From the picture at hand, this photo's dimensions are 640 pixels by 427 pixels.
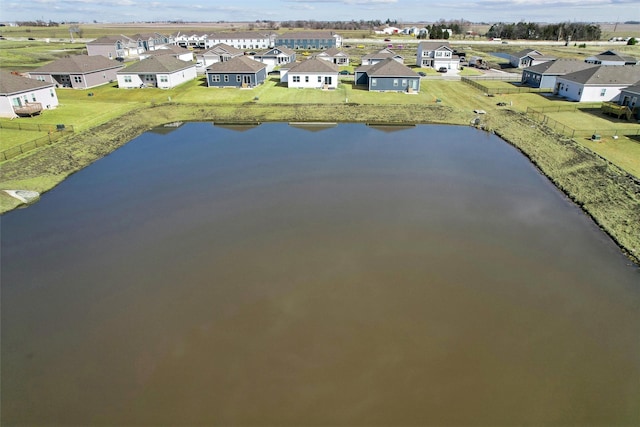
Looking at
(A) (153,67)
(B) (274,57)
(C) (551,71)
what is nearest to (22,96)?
(A) (153,67)

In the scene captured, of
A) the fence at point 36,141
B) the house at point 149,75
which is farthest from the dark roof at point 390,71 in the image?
the fence at point 36,141

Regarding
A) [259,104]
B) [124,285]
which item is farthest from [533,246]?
[259,104]

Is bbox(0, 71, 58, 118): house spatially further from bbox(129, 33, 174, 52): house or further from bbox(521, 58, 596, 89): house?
bbox(129, 33, 174, 52): house

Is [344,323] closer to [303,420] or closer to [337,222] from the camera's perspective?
[303,420]

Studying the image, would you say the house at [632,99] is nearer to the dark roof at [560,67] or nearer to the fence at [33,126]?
the dark roof at [560,67]

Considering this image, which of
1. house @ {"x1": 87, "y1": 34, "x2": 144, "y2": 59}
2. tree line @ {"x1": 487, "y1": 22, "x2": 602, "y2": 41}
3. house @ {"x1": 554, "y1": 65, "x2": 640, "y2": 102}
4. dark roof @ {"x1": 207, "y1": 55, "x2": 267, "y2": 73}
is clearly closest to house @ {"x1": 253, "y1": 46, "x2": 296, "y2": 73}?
dark roof @ {"x1": 207, "y1": 55, "x2": 267, "y2": 73}

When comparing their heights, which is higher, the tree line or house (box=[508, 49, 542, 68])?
the tree line
